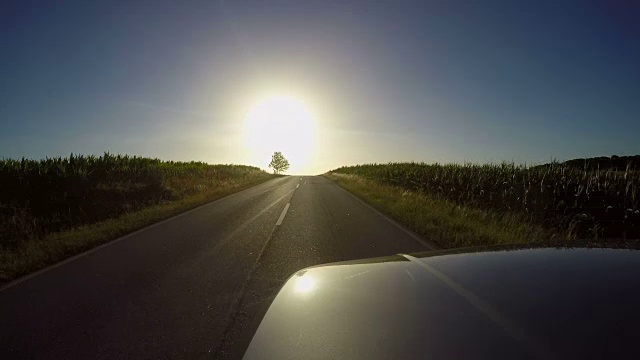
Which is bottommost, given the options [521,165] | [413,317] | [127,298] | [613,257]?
[127,298]

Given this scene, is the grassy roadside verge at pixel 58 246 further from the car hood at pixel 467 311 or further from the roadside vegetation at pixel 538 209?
the roadside vegetation at pixel 538 209

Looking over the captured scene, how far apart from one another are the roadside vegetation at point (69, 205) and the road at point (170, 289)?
90cm

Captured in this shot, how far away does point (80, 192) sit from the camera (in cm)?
1582

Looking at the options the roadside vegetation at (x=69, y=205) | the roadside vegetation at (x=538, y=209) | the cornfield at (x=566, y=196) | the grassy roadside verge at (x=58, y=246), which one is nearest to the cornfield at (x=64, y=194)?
the roadside vegetation at (x=69, y=205)

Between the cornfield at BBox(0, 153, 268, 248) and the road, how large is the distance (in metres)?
4.38

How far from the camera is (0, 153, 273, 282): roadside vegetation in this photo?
7801mm

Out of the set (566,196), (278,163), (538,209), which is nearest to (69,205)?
(538,209)

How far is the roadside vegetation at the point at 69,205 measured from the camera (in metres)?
7.80

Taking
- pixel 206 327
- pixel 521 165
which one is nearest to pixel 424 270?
pixel 206 327

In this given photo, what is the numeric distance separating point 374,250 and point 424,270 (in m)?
5.05

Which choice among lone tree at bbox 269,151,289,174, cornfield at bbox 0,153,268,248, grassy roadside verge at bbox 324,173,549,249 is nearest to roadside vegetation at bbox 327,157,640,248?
grassy roadside verge at bbox 324,173,549,249

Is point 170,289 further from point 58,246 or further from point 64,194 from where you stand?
point 64,194

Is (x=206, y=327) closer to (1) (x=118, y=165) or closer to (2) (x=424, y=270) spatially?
(2) (x=424, y=270)

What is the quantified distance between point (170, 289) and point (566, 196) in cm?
1187
